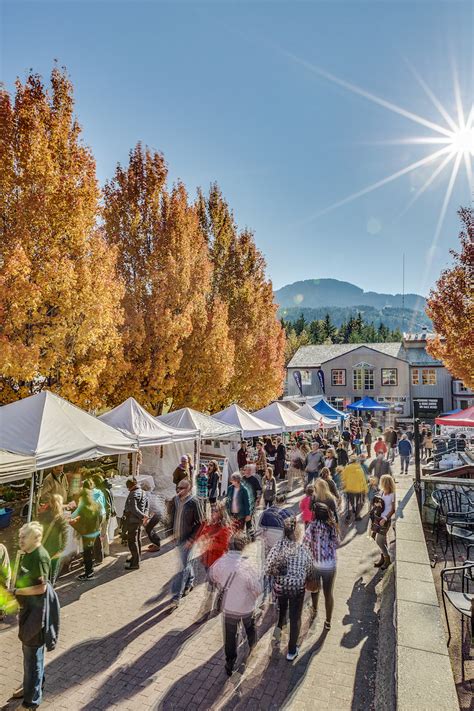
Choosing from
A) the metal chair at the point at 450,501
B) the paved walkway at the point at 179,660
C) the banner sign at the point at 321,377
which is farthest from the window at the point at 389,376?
the paved walkway at the point at 179,660

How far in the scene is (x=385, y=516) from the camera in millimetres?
7906

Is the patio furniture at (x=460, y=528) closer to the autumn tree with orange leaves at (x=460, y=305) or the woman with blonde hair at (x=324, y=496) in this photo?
the woman with blonde hair at (x=324, y=496)

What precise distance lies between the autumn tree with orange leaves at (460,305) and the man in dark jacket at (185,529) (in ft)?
42.2

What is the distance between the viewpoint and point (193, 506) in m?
6.91

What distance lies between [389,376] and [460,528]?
4059 centimetres

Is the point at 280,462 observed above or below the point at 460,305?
below

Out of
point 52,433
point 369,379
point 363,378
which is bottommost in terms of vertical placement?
point 52,433

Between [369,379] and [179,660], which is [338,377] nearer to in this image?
[369,379]

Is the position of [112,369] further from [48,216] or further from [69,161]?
[69,161]

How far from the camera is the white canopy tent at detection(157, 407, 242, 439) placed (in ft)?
43.5

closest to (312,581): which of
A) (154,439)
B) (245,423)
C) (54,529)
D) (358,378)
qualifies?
(54,529)

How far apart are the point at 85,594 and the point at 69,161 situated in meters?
10.3

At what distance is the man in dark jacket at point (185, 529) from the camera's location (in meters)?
6.68

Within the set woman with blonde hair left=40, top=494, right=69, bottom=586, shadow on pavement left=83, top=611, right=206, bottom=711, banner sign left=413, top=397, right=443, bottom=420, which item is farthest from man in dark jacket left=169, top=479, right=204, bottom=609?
banner sign left=413, top=397, right=443, bottom=420
